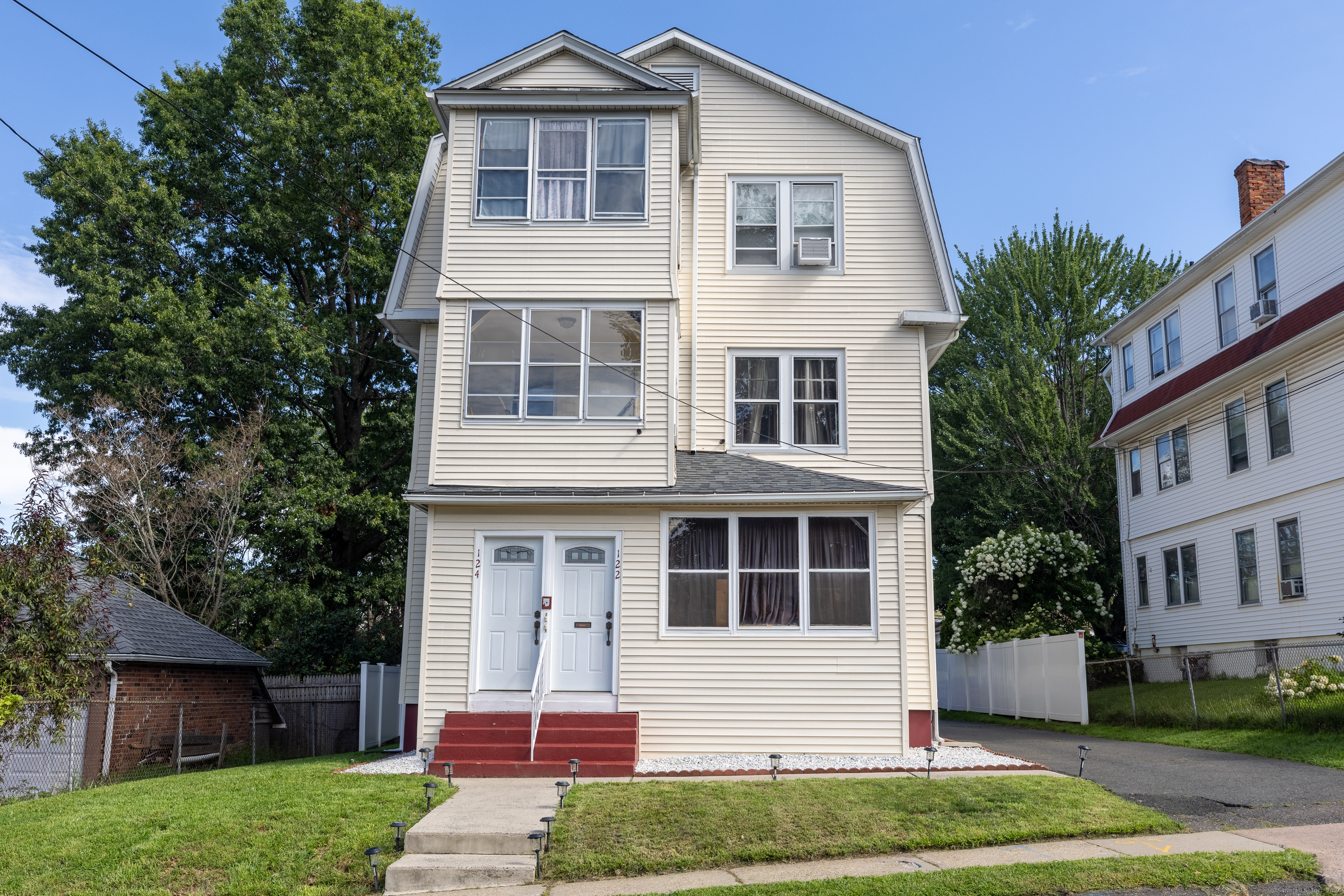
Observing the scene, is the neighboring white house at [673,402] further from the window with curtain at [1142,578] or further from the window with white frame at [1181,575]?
the window with curtain at [1142,578]

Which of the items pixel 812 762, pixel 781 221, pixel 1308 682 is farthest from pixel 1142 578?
pixel 812 762

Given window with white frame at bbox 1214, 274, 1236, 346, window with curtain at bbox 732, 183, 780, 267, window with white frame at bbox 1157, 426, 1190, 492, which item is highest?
window with white frame at bbox 1214, 274, 1236, 346

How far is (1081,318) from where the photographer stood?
3338 cm

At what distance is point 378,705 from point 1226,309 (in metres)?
19.7

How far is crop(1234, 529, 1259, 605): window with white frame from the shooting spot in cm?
2194

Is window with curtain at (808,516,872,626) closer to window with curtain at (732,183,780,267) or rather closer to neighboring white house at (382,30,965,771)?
neighboring white house at (382,30,965,771)

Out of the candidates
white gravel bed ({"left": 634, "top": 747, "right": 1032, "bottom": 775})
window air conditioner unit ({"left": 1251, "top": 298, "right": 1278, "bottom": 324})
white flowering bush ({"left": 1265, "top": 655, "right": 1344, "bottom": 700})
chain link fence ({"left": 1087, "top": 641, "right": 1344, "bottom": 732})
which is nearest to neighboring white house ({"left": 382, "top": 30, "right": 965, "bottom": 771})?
white gravel bed ({"left": 634, "top": 747, "right": 1032, "bottom": 775})

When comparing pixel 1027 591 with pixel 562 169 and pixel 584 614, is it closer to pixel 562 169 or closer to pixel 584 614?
pixel 584 614

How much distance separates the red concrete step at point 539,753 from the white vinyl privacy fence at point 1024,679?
10.1 metres

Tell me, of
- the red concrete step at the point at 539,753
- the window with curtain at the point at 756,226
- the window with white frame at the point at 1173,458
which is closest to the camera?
the red concrete step at the point at 539,753

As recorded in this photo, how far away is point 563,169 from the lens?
14883 millimetres

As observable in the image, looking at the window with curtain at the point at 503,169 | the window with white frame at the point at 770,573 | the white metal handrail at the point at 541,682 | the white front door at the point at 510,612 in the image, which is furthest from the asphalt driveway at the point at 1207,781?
the window with curtain at the point at 503,169

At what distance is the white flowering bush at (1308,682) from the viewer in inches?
590

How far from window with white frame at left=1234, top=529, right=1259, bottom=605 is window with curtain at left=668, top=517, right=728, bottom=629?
14.0 metres
